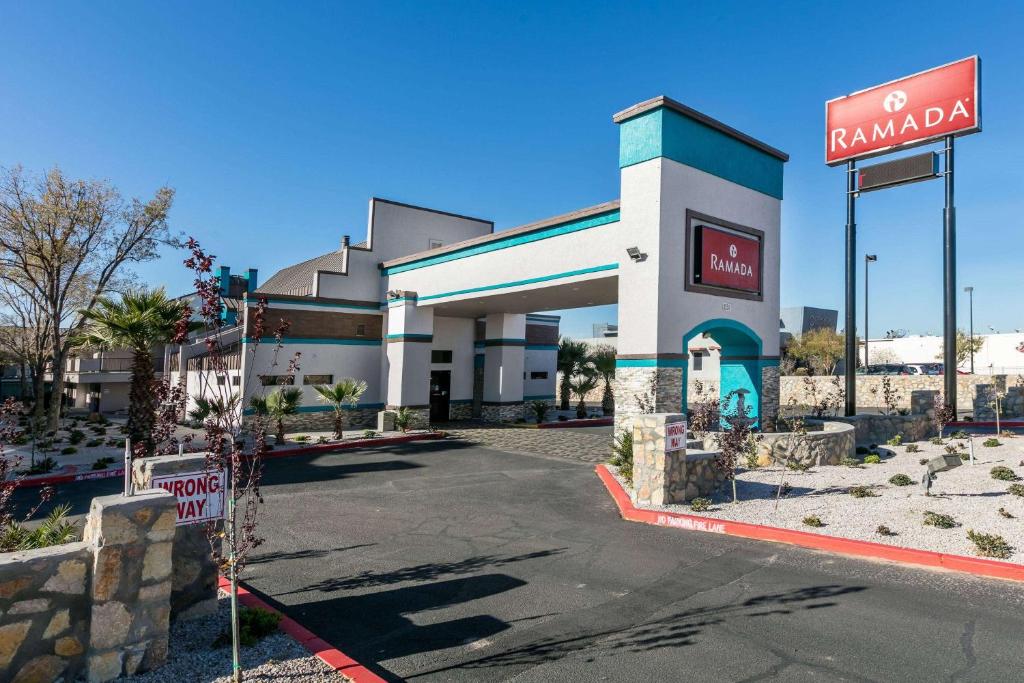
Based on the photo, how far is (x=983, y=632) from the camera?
662 cm

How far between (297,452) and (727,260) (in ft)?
53.7

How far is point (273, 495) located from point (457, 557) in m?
6.64

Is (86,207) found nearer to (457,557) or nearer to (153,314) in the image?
(153,314)

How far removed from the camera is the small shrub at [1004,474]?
13.6 m

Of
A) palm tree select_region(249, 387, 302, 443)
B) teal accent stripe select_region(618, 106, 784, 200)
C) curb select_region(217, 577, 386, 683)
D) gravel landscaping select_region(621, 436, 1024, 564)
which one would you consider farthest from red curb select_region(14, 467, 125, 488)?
teal accent stripe select_region(618, 106, 784, 200)

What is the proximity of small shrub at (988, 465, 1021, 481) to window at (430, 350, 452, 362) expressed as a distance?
78.3 feet

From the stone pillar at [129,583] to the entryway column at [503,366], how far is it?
26039mm

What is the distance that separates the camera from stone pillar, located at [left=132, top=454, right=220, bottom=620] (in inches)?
265

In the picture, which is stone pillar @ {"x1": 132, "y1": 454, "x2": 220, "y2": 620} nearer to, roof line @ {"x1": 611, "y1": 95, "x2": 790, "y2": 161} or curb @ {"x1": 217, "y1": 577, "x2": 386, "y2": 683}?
curb @ {"x1": 217, "y1": 577, "x2": 386, "y2": 683}

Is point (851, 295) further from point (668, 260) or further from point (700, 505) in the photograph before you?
point (700, 505)

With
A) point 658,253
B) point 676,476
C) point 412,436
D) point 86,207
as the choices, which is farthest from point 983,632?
point 86,207

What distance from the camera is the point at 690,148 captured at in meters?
18.9

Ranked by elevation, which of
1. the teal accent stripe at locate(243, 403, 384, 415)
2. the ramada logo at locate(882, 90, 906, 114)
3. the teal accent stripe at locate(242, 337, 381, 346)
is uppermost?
the ramada logo at locate(882, 90, 906, 114)

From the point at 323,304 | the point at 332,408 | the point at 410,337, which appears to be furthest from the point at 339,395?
the point at 323,304
